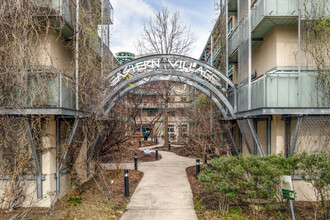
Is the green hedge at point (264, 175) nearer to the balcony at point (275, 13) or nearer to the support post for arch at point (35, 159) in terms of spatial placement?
the balcony at point (275, 13)

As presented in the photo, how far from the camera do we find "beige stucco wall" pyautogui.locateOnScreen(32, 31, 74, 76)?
7.95 meters

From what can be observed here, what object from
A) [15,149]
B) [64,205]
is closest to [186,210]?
[64,205]

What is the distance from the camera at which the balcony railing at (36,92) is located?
7.04 m

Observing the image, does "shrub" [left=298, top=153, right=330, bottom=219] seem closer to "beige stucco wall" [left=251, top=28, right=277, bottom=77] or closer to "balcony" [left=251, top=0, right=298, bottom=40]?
"beige stucco wall" [left=251, top=28, right=277, bottom=77]

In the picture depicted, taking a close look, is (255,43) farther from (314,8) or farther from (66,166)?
(66,166)

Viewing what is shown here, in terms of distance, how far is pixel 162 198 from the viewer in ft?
28.4

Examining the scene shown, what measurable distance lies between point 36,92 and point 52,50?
1974 millimetres

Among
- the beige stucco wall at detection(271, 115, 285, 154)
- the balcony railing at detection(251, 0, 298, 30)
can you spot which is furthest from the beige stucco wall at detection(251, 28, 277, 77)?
the beige stucco wall at detection(271, 115, 285, 154)

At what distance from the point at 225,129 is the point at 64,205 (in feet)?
26.1

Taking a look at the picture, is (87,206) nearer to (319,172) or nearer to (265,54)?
(319,172)

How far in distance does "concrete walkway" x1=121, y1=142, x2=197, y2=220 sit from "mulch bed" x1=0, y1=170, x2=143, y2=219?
39 centimetres

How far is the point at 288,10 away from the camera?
8.05 metres

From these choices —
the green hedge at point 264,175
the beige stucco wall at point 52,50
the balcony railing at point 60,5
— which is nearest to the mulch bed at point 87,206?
the green hedge at point 264,175

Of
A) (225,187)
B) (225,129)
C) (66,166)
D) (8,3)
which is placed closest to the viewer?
(225,187)
